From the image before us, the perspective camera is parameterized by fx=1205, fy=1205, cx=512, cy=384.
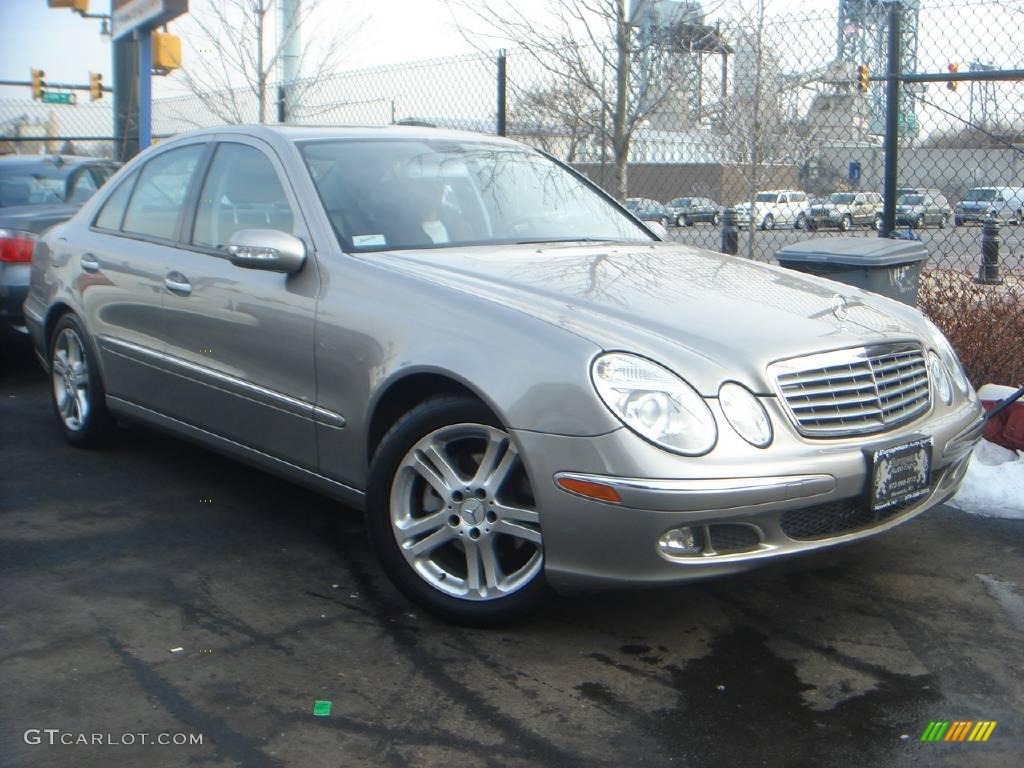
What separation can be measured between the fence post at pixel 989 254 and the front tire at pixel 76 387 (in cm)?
457

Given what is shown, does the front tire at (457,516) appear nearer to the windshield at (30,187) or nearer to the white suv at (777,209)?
the windshield at (30,187)

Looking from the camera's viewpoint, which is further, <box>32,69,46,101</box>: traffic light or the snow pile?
<box>32,69,46,101</box>: traffic light

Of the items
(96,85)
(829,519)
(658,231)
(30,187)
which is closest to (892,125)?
(658,231)

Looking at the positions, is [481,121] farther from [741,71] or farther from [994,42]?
[994,42]

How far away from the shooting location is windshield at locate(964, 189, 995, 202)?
7328 mm

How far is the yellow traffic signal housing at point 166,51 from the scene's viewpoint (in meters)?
14.5

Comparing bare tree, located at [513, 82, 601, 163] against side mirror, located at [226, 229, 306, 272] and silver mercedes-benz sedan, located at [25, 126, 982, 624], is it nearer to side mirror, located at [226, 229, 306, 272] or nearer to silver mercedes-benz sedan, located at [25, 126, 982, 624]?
silver mercedes-benz sedan, located at [25, 126, 982, 624]

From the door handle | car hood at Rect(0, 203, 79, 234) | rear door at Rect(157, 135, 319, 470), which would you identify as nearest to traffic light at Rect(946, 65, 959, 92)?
rear door at Rect(157, 135, 319, 470)

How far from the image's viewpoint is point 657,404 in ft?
10.8

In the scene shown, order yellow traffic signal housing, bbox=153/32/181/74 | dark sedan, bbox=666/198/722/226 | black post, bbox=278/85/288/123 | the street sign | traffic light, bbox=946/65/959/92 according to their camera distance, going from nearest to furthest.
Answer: traffic light, bbox=946/65/959/92
dark sedan, bbox=666/198/722/226
black post, bbox=278/85/288/123
yellow traffic signal housing, bbox=153/32/181/74
the street sign

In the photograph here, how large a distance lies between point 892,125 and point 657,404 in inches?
157

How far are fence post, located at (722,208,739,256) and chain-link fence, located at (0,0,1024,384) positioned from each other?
0.14 meters

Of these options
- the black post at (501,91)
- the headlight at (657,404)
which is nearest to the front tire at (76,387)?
the headlight at (657,404)

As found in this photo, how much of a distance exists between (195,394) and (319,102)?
26.4 ft
